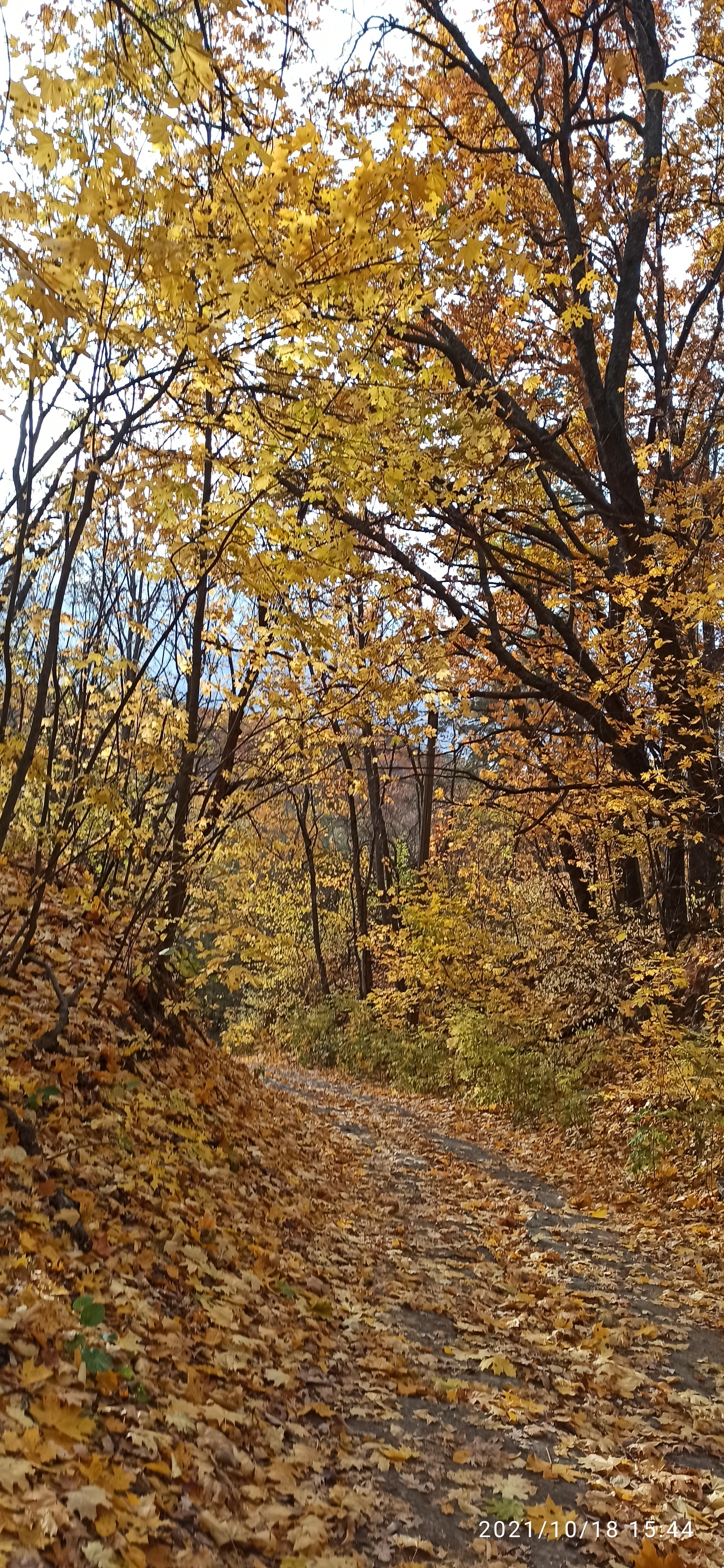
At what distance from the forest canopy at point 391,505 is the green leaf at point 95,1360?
2.42 m

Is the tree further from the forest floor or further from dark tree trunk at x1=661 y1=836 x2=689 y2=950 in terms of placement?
the forest floor

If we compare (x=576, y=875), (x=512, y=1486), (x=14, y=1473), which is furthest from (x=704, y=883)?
(x=14, y=1473)

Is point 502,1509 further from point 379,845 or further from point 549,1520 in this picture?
point 379,845

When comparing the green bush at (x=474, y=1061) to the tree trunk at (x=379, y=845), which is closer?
the green bush at (x=474, y=1061)

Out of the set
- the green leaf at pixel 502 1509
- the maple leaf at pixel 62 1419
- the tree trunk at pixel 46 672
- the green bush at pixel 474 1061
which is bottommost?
the green bush at pixel 474 1061

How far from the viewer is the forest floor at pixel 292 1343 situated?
2.45 m

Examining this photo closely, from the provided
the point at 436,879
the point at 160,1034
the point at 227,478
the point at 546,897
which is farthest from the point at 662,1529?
the point at 436,879

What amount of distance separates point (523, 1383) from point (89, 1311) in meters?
2.11

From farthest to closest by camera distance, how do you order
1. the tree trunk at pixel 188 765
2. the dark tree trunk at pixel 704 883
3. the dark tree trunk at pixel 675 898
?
the dark tree trunk at pixel 675 898, the dark tree trunk at pixel 704 883, the tree trunk at pixel 188 765

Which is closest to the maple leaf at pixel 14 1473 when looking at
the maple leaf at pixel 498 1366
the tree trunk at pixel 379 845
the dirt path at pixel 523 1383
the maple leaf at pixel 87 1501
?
the maple leaf at pixel 87 1501

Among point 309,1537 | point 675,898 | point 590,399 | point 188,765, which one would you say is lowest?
point 309,1537

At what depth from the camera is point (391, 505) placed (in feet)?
16.5

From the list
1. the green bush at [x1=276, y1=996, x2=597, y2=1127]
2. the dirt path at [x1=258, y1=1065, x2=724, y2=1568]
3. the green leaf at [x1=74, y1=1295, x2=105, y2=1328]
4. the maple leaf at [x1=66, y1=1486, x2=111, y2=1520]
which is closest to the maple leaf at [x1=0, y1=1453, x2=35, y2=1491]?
the maple leaf at [x1=66, y1=1486, x2=111, y2=1520]

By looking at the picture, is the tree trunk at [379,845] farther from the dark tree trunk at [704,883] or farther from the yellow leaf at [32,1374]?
the yellow leaf at [32,1374]
